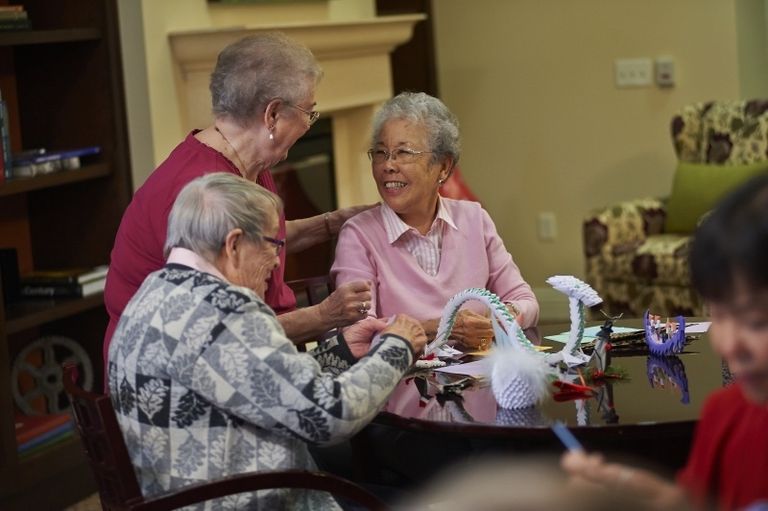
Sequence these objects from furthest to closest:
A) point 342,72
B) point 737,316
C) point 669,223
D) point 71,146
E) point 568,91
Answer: point 568,91 < point 669,223 < point 342,72 < point 71,146 < point 737,316

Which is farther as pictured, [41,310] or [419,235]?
[41,310]

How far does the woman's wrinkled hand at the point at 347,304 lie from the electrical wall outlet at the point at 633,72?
159 inches

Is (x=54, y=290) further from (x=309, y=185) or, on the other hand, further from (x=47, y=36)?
(x=309, y=185)

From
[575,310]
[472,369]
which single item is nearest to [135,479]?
[472,369]

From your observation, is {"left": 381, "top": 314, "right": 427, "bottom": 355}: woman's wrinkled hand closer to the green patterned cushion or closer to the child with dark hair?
the child with dark hair

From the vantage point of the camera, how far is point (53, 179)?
3869 millimetres

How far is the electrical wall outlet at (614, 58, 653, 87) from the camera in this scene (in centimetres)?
625

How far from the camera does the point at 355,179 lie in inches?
228

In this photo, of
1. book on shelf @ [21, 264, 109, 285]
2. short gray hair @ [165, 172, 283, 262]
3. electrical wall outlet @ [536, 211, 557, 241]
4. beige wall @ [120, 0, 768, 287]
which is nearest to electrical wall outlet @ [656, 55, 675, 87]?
beige wall @ [120, 0, 768, 287]

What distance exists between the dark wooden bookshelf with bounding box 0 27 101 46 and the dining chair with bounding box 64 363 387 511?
6.38ft

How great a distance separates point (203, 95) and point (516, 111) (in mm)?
2643

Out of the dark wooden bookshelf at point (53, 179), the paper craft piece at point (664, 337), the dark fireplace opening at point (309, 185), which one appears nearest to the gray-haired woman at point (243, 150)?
the paper craft piece at point (664, 337)

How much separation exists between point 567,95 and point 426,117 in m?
3.65

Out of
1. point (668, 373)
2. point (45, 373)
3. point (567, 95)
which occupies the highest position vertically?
point (567, 95)
